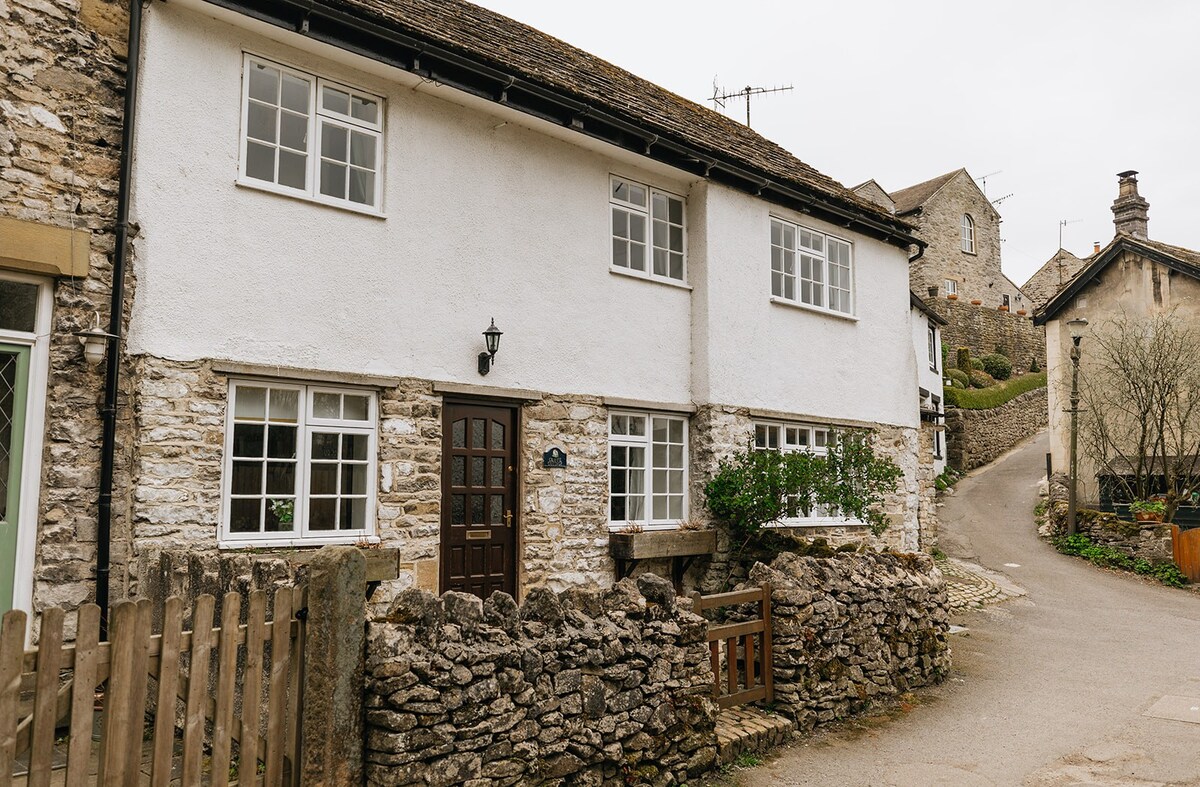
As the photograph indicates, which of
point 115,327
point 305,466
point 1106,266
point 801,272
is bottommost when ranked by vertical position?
point 305,466

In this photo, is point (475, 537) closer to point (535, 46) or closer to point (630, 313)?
point (630, 313)

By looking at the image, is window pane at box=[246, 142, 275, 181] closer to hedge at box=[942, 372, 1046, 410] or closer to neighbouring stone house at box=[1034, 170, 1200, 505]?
neighbouring stone house at box=[1034, 170, 1200, 505]

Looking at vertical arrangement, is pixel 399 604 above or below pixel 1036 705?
above

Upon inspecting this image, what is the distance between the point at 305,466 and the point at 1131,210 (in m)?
27.2

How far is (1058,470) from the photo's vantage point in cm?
2395

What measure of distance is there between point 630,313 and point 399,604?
656 centimetres

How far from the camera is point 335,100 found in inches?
340

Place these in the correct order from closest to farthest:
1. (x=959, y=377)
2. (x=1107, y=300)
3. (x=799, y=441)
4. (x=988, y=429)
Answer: (x=799, y=441) → (x=1107, y=300) → (x=988, y=429) → (x=959, y=377)

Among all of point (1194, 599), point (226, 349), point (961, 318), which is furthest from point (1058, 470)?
point (226, 349)

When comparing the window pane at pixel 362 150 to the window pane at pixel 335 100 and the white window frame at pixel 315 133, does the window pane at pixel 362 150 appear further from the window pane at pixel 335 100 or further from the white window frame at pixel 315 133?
the window pane at pixel 335 100

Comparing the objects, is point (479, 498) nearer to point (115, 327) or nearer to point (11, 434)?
point (115, 327)

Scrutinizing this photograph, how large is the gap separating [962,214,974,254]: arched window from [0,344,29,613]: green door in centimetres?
4016

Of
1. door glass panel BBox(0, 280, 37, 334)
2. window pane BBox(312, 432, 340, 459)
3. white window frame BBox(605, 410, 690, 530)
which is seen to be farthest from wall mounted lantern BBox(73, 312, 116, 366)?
white window frame BBox(605, 410, 690, 530)

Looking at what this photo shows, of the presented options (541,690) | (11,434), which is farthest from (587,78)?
(541,690)
